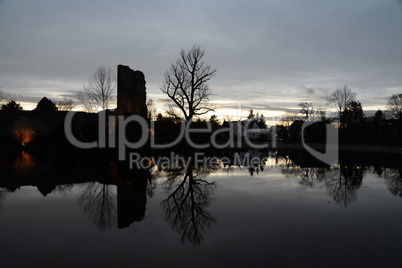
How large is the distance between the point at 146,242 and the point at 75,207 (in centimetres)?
366

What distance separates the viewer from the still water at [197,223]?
4719 millimetres

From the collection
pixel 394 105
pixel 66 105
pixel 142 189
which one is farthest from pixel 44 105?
pixel 394 105

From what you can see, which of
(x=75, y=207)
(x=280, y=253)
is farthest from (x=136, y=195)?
(x=280, y=253)

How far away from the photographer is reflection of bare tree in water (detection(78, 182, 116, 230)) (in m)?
6.66

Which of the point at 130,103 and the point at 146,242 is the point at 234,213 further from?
the point at 130,103

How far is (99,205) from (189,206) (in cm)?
265

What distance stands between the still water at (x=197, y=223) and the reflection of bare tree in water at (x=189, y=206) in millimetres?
27

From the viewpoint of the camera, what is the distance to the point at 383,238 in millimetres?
5602

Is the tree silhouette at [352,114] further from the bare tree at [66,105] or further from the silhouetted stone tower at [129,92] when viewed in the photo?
the bare tree at [66,105]

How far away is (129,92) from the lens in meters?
36.4

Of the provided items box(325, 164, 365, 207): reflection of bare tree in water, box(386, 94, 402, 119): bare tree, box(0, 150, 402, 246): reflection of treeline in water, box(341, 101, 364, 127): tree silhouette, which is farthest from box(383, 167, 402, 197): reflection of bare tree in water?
box(386, 94, 402, 119): bare tree

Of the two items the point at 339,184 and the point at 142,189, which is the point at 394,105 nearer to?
the point at 339,184

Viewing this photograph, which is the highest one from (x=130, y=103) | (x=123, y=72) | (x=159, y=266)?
(x=123, y=72)

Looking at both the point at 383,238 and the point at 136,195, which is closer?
the point at 383,238
